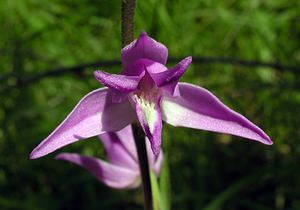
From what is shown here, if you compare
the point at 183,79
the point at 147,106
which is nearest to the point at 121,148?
the point at 147,106

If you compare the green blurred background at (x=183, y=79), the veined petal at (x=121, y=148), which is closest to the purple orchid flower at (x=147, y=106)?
the veined petal at (x=121, y=148)

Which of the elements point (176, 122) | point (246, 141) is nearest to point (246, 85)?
point (246, 141)

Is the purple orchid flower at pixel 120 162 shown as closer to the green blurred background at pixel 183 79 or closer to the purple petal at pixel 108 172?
the purple petal at pixel 108 172

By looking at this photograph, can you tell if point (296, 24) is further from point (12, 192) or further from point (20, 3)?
point (12, 192)

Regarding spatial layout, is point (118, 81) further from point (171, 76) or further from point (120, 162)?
point (120, 162)

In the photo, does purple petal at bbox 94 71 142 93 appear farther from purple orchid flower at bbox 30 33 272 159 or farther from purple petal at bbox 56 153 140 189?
purple petal at bbox 56 153 140 189

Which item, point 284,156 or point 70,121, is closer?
point 70,121

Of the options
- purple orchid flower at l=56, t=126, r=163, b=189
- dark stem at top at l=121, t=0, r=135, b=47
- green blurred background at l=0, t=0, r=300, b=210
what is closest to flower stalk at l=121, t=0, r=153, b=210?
dark stem at top at l=121, t=0, r=135, b=47
